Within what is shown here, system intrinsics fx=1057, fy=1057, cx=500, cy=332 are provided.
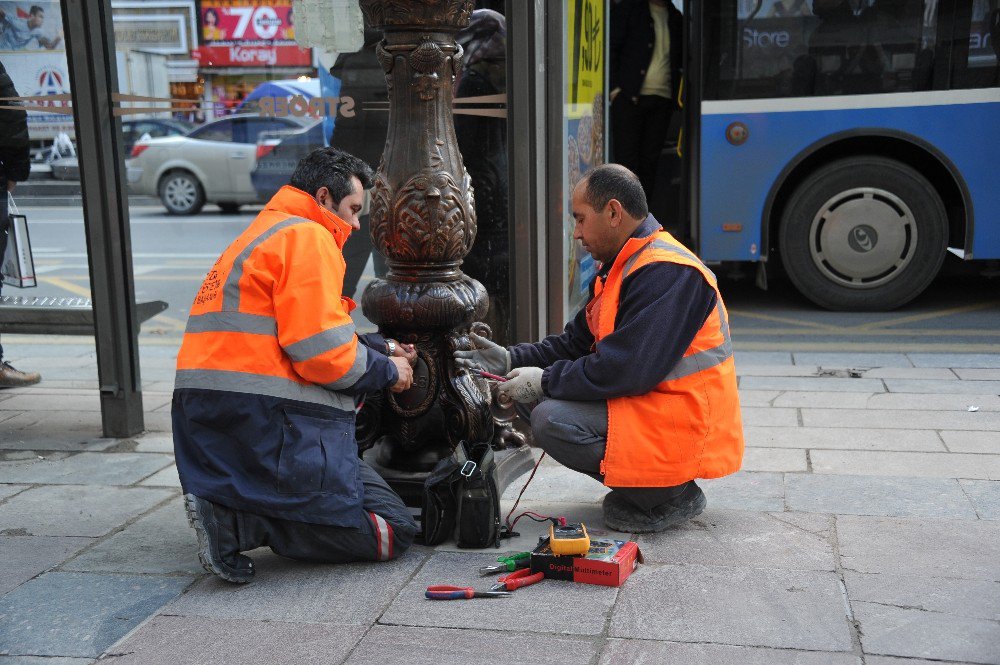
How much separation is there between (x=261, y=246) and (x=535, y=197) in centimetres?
173

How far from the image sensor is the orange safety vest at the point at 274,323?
3105 millimetres

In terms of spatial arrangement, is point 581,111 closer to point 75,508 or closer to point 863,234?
point 75,508

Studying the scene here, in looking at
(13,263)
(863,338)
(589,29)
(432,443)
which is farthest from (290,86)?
(863,338)

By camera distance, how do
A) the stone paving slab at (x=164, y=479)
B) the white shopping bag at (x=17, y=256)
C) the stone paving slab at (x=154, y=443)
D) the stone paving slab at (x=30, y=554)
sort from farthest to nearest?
the white shopping bag at (x=17, y=256)
the stone paving slab at (x=154, y=443)
the stone paving slab at (x=164, y=479)
the stone paving slab at (x=30, y=554)

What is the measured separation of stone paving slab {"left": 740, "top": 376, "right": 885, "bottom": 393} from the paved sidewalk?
680mm

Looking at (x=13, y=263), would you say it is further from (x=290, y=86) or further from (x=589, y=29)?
(x=589, y=29)

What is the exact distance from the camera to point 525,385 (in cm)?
360

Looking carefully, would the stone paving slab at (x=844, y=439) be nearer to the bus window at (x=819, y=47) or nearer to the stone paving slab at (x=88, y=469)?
the stone paving slab at (x=88, y=469)

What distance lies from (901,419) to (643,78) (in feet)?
13.2

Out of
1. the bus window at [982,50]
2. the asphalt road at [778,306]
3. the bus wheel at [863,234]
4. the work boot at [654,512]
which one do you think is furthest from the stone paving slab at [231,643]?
the bus window at [982,50]

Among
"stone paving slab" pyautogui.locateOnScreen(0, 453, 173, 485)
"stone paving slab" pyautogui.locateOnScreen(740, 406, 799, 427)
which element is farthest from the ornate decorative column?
"stone paving slab" pyautogui.locateOnScreen(740, 406, 799, 427)

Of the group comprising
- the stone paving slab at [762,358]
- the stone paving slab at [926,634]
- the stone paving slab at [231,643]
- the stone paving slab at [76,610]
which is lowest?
the stone paving slab at [762,358]

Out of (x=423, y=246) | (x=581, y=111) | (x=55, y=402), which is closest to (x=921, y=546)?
(x=423, y=246)

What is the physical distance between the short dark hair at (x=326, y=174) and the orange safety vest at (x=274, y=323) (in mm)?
168
